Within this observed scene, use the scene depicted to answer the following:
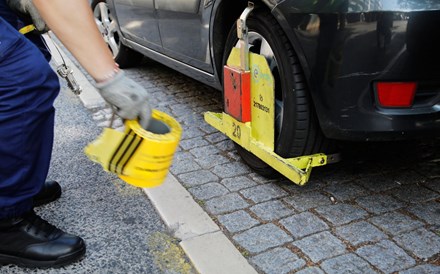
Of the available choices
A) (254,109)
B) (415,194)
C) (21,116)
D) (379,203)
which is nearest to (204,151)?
(254,109)

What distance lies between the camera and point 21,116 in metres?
2.06

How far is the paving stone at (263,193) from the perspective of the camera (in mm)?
2803

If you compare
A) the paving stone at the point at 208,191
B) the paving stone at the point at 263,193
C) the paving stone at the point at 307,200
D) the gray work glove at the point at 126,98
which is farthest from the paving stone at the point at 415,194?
the gray work glove at the point at 126,98

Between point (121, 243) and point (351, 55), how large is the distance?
1.39m

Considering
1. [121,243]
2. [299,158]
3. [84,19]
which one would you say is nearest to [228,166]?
[299,158]

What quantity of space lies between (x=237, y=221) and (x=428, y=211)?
973mm

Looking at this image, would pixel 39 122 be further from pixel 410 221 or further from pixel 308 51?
pixel 410 221

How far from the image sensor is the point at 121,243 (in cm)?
248

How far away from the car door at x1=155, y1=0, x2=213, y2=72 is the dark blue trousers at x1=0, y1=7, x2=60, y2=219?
1.29m

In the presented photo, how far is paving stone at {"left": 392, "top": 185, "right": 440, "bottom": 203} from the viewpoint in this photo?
107 inches

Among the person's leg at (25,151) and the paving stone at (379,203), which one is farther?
the paving stone at (379,203)

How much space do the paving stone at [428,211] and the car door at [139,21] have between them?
7.67 feet

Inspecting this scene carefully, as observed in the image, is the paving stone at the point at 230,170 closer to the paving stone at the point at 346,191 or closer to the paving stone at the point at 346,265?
the paving stone at the point at 346,191

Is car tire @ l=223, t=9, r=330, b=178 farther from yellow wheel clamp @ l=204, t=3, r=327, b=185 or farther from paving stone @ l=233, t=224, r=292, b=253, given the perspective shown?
paving stone @ l=233, t=224, r=292, b=253
